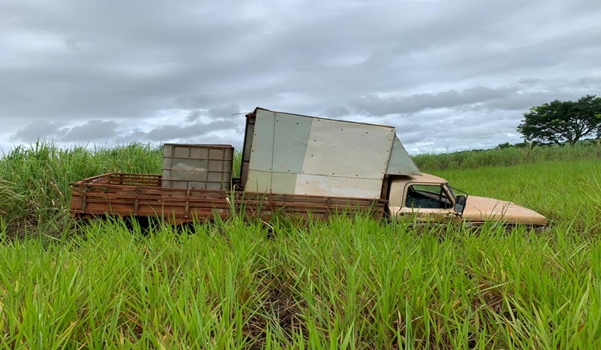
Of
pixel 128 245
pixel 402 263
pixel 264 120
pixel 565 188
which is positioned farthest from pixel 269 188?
pixel 565 188

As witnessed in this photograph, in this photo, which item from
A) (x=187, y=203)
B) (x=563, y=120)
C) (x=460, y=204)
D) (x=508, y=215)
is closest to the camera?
(x=460, y=204)

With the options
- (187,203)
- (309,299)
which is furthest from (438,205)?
(309,299)

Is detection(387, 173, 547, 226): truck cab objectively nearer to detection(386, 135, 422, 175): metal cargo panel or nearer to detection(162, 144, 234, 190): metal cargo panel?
detection(386, 135, 422, 175): metal cargo panel

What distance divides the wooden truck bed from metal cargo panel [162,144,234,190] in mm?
599

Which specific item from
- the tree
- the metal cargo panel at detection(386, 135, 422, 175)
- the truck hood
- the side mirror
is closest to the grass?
the side mirror

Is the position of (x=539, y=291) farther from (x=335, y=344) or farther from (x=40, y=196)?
(x=40, y=196)

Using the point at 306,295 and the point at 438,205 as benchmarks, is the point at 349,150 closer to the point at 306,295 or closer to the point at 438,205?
the point at 438,205

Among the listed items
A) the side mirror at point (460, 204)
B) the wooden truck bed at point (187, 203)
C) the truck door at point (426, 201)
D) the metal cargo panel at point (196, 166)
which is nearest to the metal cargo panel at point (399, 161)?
the truck door at point (426, 201)

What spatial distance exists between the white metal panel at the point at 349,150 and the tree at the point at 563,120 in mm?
45359

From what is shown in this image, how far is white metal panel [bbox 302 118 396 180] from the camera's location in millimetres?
6711

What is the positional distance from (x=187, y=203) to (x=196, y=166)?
941mm

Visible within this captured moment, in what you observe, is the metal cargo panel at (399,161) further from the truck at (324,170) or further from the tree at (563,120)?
the tree at (563,120)

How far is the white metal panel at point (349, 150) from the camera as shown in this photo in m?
6.71

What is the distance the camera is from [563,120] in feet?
148
